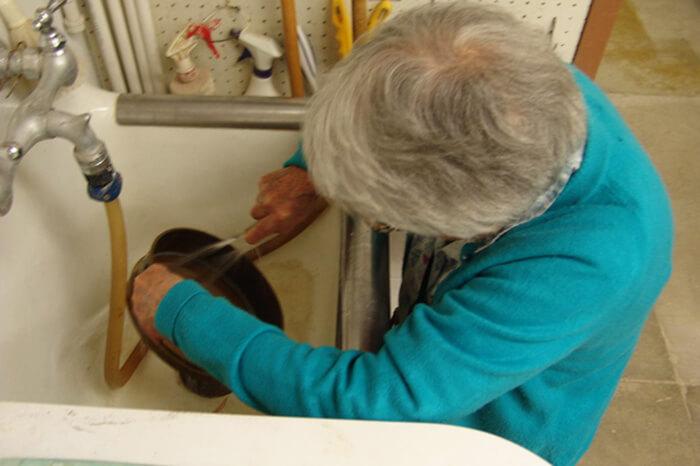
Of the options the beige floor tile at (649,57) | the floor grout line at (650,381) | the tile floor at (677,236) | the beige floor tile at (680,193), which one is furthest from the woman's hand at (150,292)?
the beige floor tile at (649,57)

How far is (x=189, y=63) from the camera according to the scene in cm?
118

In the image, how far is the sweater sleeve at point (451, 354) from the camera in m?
0.59

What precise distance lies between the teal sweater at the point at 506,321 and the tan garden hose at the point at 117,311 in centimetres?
33

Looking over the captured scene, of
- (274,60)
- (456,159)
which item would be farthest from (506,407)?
(274,60)

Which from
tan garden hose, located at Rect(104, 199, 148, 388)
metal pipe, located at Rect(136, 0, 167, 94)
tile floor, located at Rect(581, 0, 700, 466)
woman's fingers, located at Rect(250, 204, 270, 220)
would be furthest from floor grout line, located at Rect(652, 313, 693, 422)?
metal pipe, located at Rect(136, 0, 167, 94)

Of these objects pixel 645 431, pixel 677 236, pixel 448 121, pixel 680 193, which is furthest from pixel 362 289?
pixel 680 193

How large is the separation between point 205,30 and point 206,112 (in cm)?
22

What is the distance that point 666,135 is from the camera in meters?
2.12

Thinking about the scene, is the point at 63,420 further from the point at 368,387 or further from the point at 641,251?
the point at 641,251

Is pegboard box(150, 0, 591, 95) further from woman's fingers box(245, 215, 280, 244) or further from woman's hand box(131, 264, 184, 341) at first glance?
woman's hand box(131, 264, 184, 341)

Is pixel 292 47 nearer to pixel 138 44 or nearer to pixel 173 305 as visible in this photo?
pixel 138 44

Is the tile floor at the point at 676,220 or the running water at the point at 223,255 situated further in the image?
the tile floor at the point at 676,220

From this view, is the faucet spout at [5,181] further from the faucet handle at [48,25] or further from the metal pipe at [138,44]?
the metal pipe at [138,44]

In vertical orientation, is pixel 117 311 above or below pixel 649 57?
above
